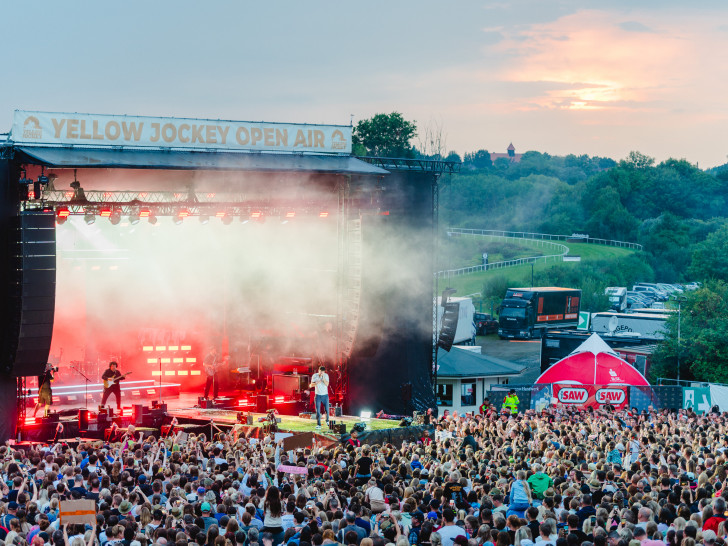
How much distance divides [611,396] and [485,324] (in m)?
26.1

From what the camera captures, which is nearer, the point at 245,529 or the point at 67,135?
the point at 245,529

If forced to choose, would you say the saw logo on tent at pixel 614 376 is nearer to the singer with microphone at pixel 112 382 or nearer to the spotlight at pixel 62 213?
the singer with microphone at pixel 112 382

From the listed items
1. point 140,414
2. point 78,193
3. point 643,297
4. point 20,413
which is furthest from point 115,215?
point 643,297

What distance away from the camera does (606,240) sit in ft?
268

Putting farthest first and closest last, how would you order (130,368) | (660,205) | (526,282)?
(660,205)
(526,282)
(130,368)

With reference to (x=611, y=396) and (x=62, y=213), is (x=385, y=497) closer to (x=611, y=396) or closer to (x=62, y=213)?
(x=62, y=213)

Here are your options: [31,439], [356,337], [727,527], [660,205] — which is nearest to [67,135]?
[31,439]

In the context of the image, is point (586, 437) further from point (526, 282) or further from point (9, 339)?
point (526, 282)

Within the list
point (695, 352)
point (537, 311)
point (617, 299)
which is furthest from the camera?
point (617, 299)

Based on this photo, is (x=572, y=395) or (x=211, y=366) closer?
(x=211, y=366)

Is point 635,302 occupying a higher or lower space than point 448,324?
lower

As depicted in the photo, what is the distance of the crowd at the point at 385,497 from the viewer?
24.5 feet

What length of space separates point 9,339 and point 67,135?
4.29m

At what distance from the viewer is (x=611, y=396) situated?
2400 cm
